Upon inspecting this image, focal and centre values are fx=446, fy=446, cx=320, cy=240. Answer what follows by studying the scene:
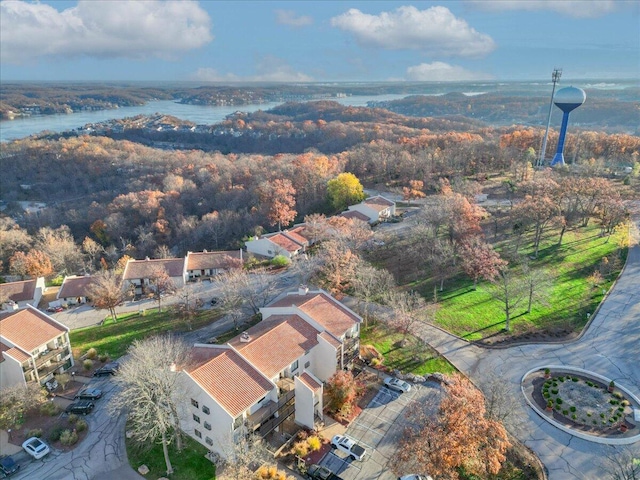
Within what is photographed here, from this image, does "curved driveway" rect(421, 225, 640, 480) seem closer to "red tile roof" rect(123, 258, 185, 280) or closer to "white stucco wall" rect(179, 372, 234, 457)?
"white stucco wall" rect(179, 372, 234, 457)

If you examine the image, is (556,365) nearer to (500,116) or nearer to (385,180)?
(385,180)

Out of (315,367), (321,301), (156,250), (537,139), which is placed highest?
(537,139)

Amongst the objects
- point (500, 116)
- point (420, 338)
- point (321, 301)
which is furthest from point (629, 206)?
point (500, 116)

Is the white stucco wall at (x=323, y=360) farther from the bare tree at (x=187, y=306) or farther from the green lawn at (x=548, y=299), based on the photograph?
the bare tree at (x=187, y=306)

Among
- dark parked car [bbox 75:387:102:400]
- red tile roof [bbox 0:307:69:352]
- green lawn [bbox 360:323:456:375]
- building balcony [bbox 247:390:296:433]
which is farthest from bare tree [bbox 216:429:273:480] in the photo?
red tile roof [bbox 0:307:69:352]

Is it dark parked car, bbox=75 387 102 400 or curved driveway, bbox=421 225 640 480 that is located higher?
curved driveway, bbox=421 225 640 480
